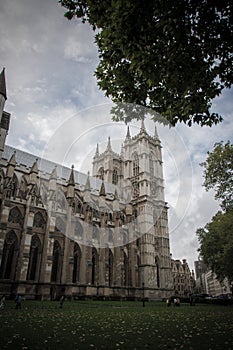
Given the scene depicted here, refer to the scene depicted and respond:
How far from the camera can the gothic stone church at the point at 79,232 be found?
3241cm

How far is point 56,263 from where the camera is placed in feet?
120

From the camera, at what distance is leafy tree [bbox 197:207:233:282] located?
2758cm

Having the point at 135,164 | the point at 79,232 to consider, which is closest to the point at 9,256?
the point at 79,232

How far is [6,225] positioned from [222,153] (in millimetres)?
26075

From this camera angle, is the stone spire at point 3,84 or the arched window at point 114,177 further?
the arched window at point 114,177

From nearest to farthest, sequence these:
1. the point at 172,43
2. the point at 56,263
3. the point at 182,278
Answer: the point at 172,43
the point at 56,263
the point at 182,278

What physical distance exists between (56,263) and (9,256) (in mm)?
6869

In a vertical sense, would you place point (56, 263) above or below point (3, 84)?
below

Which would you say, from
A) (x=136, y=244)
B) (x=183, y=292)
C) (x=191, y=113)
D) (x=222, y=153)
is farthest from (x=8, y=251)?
(x=183, y=292)

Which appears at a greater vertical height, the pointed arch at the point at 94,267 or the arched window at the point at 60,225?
the arched window at the point at 60,225

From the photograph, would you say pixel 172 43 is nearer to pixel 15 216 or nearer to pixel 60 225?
pixel 15 216

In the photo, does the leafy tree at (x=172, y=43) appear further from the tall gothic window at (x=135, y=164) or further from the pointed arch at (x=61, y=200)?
the tall gothic window at (x=135, y=164)

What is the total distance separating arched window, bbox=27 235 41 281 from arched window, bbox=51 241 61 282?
263 cm

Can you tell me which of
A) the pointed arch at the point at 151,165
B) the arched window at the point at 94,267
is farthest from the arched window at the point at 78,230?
the pointed arch at the point at 151,165
